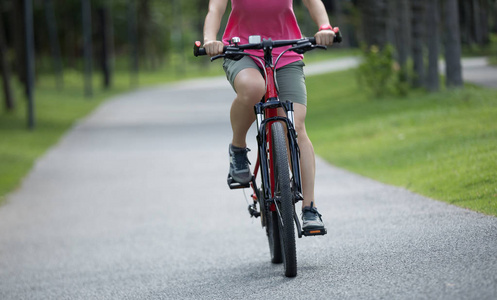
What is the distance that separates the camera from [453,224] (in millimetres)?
5738

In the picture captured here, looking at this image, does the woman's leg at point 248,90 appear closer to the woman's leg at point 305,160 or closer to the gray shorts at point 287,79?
the gray shorts at point 287,79

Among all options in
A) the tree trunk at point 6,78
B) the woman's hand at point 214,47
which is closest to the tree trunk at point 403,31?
the tree trunk at point 6,78

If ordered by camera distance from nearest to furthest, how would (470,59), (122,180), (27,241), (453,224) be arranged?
(453,224)
(27,241)
(122,180)
(470,59)

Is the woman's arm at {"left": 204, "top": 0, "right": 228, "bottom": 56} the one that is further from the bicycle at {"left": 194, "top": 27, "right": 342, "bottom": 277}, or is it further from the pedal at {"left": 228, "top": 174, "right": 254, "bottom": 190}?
the pedal at {"left": 228, "top": 174, "right": 254, "bottom": 190}

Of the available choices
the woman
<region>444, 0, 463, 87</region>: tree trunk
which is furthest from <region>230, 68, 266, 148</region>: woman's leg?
<region>444, 0, 463, 87</region>: tree trunk

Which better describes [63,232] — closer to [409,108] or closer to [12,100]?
[409,108]

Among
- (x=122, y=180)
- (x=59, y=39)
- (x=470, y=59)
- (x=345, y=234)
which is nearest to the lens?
(x=345, y=234)

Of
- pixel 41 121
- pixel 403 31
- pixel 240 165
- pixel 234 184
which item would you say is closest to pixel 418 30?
pixel 403 31

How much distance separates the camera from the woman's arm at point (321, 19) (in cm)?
487

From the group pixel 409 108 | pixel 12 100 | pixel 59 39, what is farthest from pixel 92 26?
pixel 409 108

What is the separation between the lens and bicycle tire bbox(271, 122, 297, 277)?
4.74 meters

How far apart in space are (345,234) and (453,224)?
1221 millimetres

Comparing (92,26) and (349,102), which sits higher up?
(92,26)

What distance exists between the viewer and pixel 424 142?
12.2m
